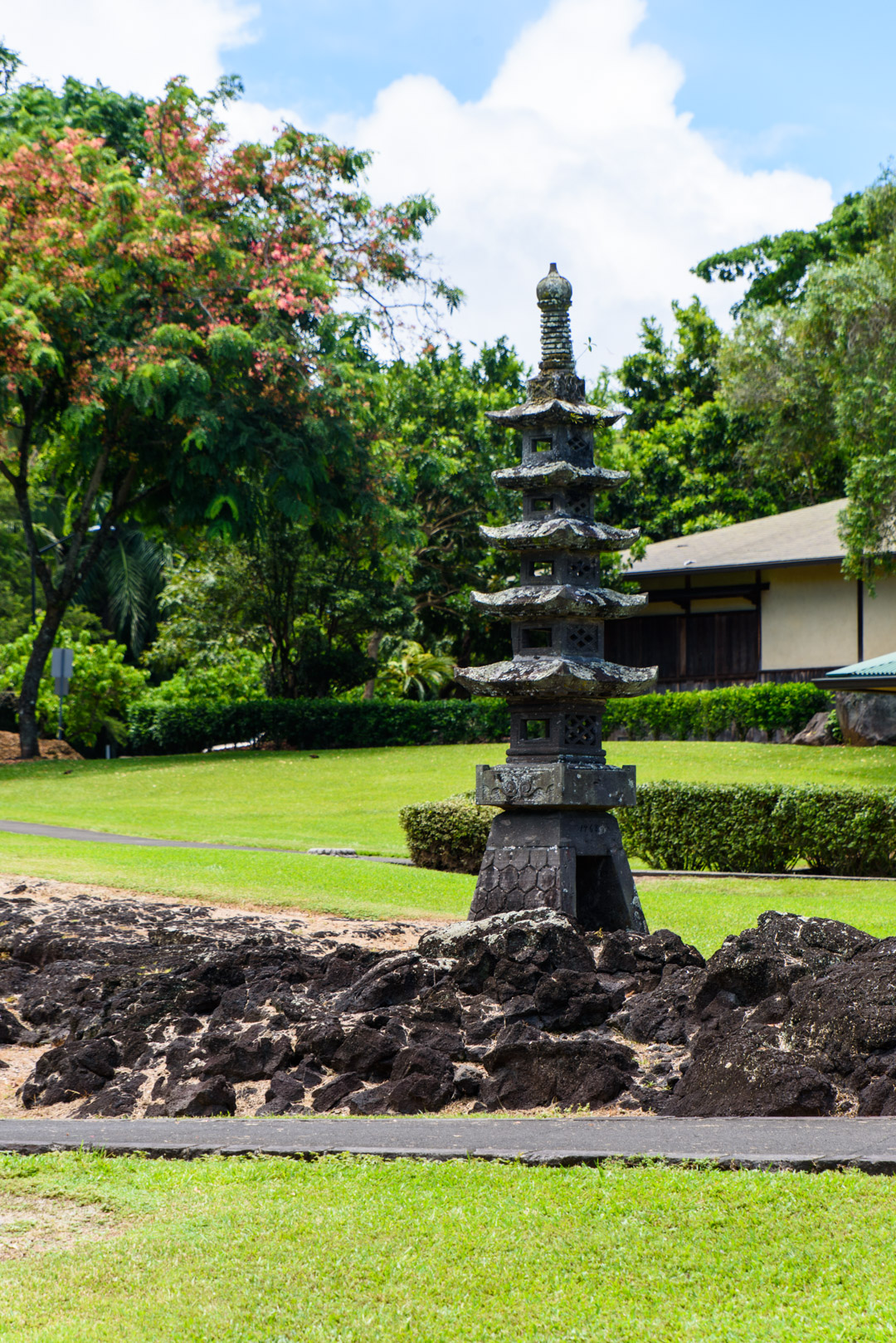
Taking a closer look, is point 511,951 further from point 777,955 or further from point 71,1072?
point 71,1072

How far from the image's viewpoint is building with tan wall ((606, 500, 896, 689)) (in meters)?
30.3

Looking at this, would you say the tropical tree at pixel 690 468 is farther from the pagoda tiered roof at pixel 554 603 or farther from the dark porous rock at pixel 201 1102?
the dark porous rock at pixel 201 1102

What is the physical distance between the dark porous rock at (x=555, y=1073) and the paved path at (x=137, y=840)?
10.00 meters

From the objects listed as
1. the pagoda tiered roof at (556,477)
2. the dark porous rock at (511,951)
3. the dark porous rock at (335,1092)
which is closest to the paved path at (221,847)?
the pagoda tiered roof at (556,477)

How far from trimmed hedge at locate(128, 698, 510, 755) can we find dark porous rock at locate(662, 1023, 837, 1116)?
24961 millimetres

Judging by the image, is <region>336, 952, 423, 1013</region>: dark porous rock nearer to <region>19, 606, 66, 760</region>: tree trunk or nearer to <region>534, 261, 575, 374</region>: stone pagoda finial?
<region>534, 261, 575, 374</region>: stone pagoda finial

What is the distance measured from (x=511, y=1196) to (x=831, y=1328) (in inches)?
49.9

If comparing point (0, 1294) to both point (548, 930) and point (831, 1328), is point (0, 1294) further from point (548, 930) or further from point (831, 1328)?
point (548, 930)

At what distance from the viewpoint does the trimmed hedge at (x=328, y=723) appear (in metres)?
32.0

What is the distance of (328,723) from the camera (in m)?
32.6

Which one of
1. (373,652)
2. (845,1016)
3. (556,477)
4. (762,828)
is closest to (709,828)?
(762,828)

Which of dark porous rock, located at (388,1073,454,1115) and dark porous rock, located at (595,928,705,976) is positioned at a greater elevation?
dark porous rock, located at (595,928,705,976)

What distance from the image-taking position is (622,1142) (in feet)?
16.4

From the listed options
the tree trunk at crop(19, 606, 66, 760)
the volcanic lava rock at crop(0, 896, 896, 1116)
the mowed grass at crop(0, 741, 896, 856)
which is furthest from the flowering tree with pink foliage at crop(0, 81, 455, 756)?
the volcanic lava rock at crop(0, 896, 896, 1116)
